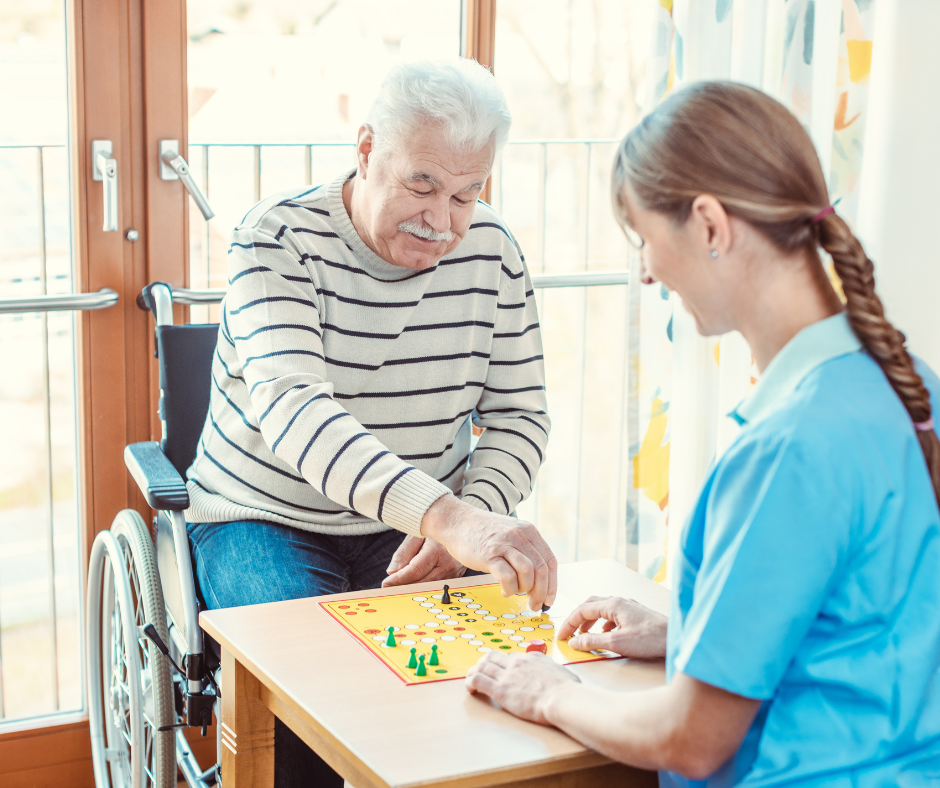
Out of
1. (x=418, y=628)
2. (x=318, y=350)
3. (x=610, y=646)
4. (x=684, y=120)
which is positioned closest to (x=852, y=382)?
(x=684, y=120)

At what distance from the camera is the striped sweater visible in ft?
5.16

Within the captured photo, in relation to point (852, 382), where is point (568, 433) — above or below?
below

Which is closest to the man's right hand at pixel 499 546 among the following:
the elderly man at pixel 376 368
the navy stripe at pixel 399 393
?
→ the elderly man at pixel 376 368

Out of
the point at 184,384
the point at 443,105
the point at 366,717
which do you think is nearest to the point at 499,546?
the point at 366,717

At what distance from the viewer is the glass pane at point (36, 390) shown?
79.3 inches

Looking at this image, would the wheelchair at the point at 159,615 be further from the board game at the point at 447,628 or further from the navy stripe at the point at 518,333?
the navy stripe at the point at 518,333

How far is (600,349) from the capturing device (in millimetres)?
2877

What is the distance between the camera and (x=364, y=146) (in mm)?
1662

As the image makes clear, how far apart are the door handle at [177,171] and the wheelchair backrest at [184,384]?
28cm

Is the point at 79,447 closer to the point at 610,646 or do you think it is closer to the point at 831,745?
Answer: the point at 610,646

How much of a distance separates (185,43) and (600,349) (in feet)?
4.48

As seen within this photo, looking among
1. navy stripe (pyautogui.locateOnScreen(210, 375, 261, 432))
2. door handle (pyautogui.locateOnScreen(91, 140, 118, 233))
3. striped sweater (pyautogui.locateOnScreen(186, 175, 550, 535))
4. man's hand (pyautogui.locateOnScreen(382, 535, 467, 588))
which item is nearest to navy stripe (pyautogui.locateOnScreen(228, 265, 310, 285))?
striped sweater (pyautogui.locateOnScreen(186, 175, 550, 535))

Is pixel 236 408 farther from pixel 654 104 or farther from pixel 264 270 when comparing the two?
pixel 654 104

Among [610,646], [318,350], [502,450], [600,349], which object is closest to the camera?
[610,646]
